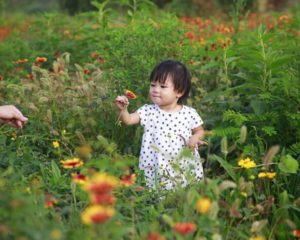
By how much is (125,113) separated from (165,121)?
1.00 ft

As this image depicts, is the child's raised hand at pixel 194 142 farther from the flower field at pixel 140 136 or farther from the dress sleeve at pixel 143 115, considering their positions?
the dress sleeve at pixel 143 115

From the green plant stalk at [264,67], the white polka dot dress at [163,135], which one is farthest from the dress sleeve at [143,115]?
the green plant stalk at [264,67]

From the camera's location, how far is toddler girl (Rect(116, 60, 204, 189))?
4152mm

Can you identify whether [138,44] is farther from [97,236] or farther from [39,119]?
[97,236]

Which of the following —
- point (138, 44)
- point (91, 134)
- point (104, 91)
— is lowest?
point (91, 134)

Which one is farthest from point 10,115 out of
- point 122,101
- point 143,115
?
point 143,115

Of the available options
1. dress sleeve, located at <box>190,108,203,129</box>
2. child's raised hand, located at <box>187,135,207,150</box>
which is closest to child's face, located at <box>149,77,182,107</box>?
dress sleeve, located at <box>190,108,203,129</box>

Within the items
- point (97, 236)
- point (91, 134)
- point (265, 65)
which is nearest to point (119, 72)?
point (91, 134)

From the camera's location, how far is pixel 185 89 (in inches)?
169

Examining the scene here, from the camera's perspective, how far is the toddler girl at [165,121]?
415 centimetres

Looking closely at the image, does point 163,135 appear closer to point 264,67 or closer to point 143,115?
point 143,115

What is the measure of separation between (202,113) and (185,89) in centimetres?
72

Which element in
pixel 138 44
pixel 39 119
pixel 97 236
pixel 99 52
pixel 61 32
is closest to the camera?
pixel 97 236

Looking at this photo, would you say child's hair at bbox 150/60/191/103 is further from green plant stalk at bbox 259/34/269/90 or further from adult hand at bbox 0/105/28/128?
adult hand at bbox 0/105/28/128
